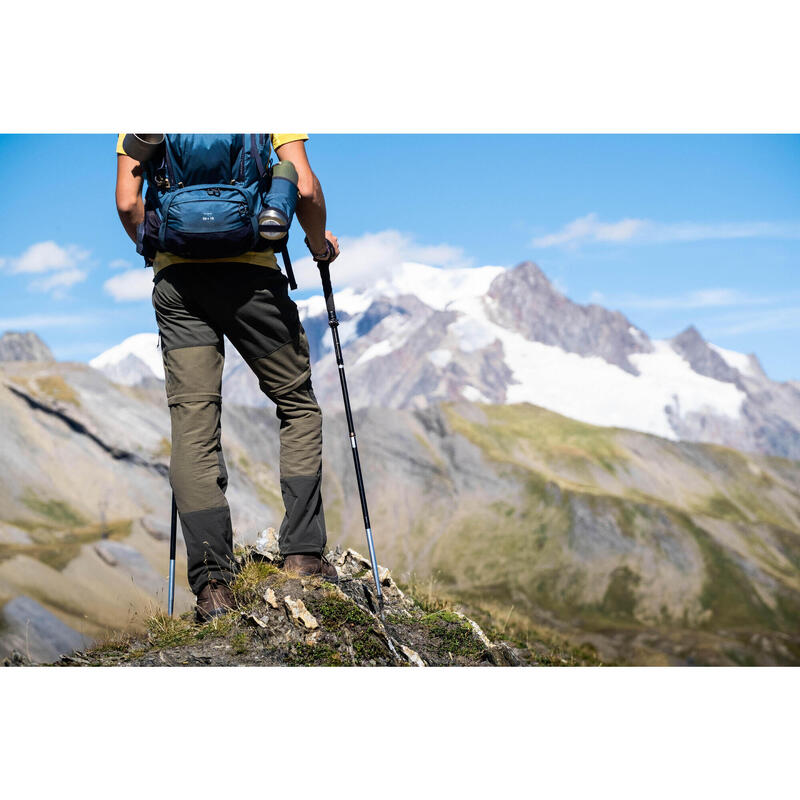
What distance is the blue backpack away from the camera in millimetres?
5168

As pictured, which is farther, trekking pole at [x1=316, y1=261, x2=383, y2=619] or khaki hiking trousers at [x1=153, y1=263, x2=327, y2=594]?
trekking pole at [x1=316, y1=261, x2=383, y2=619]

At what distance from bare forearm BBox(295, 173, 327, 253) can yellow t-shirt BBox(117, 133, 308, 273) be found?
0.89 feet

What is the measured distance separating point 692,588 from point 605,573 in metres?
11.3

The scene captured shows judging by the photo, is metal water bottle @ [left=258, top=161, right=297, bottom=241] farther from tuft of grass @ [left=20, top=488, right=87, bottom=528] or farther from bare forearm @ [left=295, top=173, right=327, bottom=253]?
tuft of grass @ [left=20, top=488, right=87, bottom=528]

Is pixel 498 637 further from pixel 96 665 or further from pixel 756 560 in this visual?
pixel 756 560

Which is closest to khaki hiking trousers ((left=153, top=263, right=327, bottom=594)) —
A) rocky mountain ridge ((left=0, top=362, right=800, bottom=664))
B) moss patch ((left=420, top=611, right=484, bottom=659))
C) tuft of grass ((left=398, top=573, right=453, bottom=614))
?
moss patch ((left=420, top=611, right=484, bottom=659))

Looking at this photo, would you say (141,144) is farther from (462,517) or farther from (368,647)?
(462,517)

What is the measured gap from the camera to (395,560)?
Result: 392ft

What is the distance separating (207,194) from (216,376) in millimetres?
1179

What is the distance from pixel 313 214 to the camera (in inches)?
229

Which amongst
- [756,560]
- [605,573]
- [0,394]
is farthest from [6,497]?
[756,560]

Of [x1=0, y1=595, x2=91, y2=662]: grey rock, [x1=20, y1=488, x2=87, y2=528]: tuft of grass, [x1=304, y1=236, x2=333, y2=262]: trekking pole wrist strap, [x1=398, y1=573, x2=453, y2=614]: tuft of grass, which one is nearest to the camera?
[x1=304, y1=236, x2=333, y2=262]: trekking pole wrist strap

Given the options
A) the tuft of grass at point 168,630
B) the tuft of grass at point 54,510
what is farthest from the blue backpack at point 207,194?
the tuft of grass at point 54,510

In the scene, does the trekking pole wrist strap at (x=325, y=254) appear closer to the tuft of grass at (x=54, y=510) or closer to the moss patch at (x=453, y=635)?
the moss patch at (x=453, y=635)
